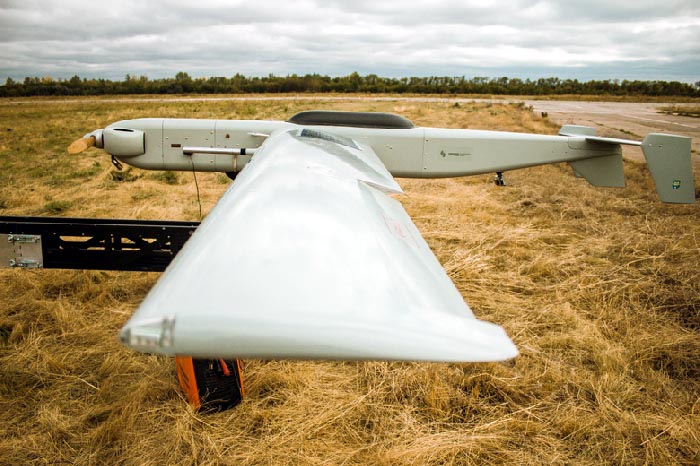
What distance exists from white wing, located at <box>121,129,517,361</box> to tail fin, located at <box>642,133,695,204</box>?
543 centimetres

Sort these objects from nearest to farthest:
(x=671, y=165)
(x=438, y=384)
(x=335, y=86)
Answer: (x=438, y=384) → (x=671, y=165) → (x=335, y=86)

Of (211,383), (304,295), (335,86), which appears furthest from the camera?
(335,86)

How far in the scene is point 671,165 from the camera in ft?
18.7

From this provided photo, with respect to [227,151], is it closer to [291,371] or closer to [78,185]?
[291,371]

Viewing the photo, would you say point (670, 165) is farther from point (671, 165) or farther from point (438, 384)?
point (438, 384)

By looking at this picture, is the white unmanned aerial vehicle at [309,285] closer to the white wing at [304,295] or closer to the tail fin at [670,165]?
the white wing at [304,295]

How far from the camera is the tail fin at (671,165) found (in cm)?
561

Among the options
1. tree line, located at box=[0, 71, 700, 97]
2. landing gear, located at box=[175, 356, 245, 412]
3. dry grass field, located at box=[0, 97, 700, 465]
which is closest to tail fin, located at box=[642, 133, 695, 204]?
dry grass field, located at box=[0, 97, 700, 465]

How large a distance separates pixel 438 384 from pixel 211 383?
6.05 ft

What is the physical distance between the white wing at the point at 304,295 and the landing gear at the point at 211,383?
1885 mm

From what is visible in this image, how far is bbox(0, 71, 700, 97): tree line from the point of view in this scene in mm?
61656

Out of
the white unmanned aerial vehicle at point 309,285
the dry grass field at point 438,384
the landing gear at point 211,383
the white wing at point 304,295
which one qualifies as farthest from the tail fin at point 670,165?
the landing gear at point 211,383

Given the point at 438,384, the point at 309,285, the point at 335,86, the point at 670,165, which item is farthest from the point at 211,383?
the point at 335,86

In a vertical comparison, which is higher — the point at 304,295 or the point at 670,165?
the point at 670,165
